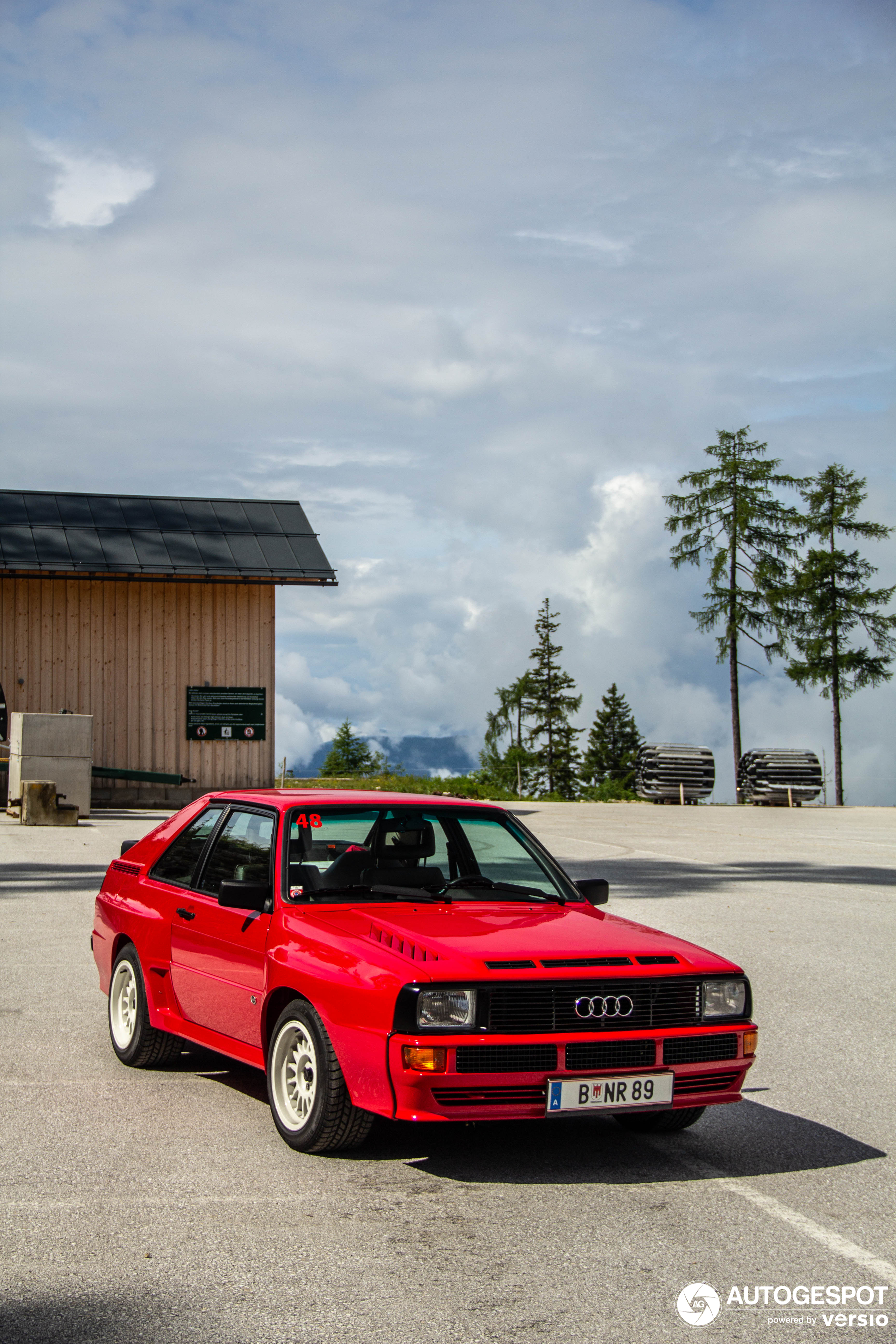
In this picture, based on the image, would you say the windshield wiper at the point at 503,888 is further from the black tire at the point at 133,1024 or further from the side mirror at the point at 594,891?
the black tire at the point at 133,1024

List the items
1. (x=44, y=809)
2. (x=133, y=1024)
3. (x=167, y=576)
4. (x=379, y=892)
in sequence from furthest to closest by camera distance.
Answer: (x=167, y=576) < (x=44, y=809) < (x=133, y=1024) < (x=379, y=892)

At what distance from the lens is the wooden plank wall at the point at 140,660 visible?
3177 cm

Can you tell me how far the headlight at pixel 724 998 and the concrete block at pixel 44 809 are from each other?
21.4 metres

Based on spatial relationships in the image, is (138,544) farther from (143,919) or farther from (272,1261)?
(272,1261)

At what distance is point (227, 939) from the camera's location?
5891 millimetres

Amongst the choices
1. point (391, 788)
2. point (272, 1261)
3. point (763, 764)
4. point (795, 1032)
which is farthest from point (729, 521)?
point (272, 1261)

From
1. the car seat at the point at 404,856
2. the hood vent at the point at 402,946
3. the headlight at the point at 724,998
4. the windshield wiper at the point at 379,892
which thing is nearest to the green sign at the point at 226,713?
the car seat at the point at 404,856

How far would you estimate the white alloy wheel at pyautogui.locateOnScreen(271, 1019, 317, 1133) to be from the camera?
518cm

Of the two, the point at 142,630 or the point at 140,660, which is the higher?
the point at 142,630

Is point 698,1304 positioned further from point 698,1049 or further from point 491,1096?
point 698,1049

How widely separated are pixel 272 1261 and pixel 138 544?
29846mm

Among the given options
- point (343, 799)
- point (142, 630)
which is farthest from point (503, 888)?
point (142, 630)

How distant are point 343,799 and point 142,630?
27138 mm

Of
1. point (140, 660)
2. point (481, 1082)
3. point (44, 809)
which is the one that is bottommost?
point (481, 1082)
